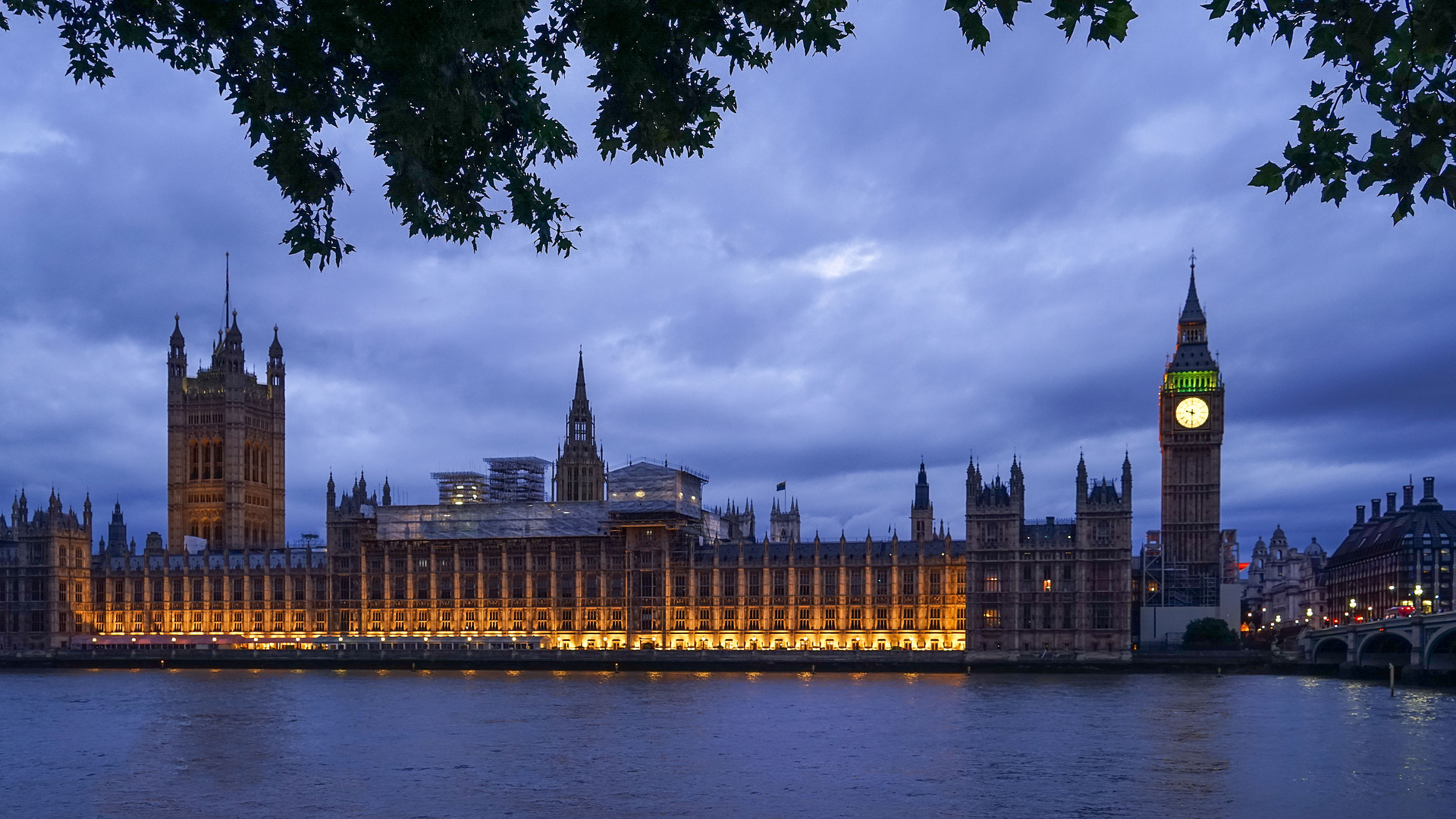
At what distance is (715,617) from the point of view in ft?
474

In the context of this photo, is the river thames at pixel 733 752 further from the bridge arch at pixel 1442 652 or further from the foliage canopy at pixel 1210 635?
the foliage canopy at pixel 1210 635

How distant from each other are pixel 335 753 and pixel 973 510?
294ft

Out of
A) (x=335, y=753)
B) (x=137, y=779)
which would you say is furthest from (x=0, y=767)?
(x=335, y=753)

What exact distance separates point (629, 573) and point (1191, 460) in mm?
64266

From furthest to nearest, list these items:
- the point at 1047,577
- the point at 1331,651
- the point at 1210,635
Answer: the point at 1047,577, the point at 1331,651, the point at 1210,635

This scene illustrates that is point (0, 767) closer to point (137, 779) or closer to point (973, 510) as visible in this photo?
point (137, 779)

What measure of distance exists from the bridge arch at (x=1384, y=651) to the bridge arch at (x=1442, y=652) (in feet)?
16.6

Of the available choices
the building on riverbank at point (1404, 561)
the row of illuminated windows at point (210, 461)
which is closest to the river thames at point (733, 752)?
the building on riverbank at point (1404, 561)

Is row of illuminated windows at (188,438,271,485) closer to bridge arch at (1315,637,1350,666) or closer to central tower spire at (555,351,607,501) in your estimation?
central tower spire at (555,351,607,501)

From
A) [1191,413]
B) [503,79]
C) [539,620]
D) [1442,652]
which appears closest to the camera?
[503,79]

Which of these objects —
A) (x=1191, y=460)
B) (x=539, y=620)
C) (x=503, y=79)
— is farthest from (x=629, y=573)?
(x=503, y=79)

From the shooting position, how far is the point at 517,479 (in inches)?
6762

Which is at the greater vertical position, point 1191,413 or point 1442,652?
point 1191,413

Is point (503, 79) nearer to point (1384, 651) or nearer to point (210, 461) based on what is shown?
point (1384, 651)
